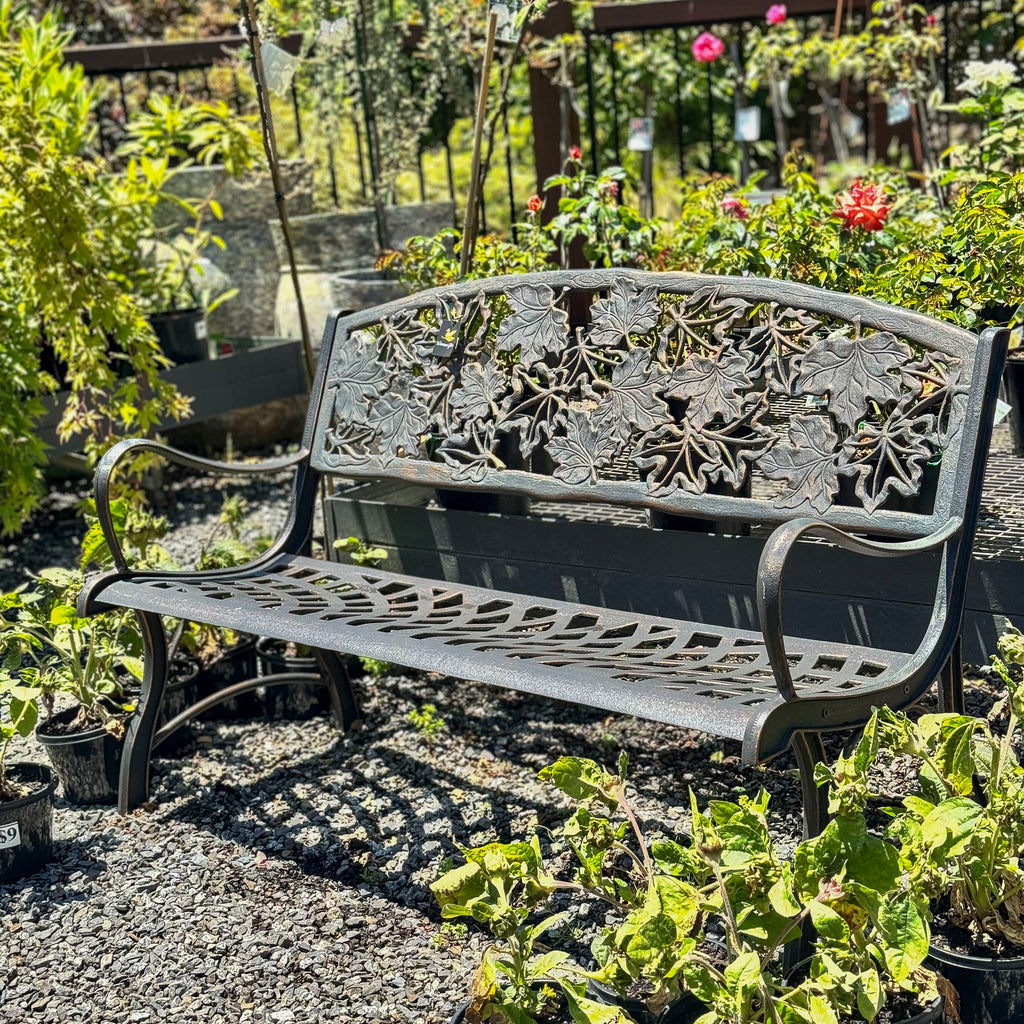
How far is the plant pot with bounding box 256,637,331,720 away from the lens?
135 inches

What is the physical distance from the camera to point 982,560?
8.92 ft

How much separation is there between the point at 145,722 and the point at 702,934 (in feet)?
5.15

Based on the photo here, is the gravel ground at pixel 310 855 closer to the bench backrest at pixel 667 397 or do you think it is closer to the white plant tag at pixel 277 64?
the bench backrest at pixel 667 397

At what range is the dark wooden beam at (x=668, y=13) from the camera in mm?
5652

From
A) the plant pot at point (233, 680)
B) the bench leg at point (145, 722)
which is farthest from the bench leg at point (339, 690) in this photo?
the bench leg at point (145, 722)

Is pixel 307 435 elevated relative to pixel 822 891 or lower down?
elevated

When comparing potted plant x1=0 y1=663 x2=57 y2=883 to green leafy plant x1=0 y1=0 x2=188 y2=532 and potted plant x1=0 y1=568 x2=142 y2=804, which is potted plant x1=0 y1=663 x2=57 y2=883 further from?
green leafy plant x1=0 y1=0 x2=188 y2=532

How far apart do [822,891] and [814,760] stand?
33 centimetres

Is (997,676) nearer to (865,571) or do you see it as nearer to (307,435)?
(865,571)

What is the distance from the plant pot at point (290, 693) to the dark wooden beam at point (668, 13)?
3.53 m

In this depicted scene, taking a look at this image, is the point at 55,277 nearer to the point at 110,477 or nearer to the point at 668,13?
the point at 110,477

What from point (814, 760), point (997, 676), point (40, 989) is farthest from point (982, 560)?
point (40, 989)

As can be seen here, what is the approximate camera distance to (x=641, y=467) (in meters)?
2.76

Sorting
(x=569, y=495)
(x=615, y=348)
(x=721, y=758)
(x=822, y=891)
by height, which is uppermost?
(x=615, y=348)
